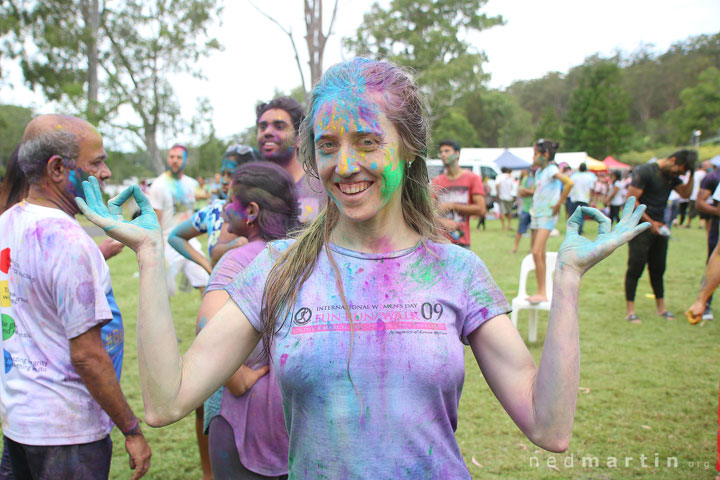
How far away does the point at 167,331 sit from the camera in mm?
1385

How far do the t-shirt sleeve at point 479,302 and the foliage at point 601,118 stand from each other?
182ft

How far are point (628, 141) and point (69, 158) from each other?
58.2 metres

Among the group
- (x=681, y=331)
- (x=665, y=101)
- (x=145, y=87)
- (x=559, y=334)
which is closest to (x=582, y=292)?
(x=681, y=331)

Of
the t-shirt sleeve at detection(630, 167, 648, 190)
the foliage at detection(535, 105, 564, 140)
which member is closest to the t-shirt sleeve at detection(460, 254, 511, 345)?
the t-shirt sleeve at detection(630, 167, 648, 190)

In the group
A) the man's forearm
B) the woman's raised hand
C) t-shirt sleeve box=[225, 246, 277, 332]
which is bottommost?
the man's forearm

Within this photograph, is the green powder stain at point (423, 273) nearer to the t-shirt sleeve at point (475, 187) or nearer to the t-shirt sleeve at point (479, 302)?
the t-shirt sleeve at point (479, 302)

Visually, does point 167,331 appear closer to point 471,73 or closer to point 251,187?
point 251,187

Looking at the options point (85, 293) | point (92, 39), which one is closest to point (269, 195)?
point (85, 293)

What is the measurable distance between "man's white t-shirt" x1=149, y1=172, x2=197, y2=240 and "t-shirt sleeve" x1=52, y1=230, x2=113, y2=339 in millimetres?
4212

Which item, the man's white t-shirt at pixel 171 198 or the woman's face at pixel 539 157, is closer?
the man's white t-shirt at pixel 171 198

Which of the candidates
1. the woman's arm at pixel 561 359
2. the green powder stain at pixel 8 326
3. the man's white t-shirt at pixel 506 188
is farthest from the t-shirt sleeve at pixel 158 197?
the man's white t-shirt at pixel 506 188

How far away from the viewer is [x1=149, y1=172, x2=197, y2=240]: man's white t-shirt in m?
6.36

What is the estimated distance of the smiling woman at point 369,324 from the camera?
1.37 metres

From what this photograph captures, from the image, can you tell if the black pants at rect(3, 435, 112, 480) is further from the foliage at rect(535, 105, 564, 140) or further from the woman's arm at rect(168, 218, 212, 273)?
the foliage at rect(535, 105, 564, 140)
